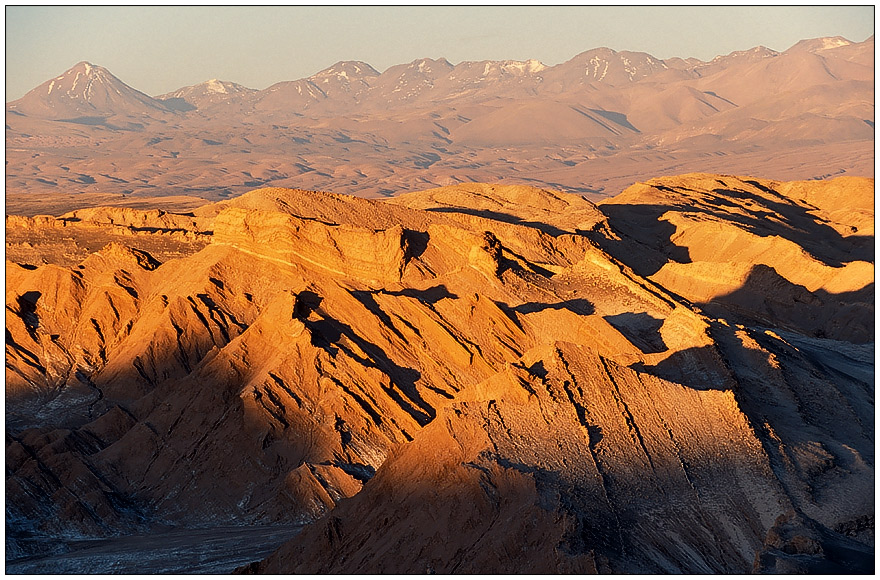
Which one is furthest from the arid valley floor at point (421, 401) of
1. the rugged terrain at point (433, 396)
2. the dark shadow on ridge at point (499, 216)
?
the dark shadow on ridge at point (499, 216)

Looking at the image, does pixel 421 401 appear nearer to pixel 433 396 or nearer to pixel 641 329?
pixel 433 396

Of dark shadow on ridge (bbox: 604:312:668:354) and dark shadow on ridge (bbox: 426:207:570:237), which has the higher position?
dark shadow on ridge (bbox: 604:312:668:354)

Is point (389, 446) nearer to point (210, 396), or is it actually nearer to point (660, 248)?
point (210, 396)

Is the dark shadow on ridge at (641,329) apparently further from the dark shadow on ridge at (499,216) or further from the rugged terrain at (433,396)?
the dark shadow on ridge at (499,216)

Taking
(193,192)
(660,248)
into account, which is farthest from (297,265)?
(193,192)

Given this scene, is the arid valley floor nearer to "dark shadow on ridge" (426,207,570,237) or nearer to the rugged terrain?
the rugged terrain

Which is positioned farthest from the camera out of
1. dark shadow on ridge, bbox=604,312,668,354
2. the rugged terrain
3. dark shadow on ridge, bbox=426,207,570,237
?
dark shadow on ridge, bbox=426,207,570,237

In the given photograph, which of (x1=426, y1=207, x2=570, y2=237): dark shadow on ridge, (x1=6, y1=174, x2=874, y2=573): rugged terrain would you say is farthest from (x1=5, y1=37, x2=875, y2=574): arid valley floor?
(x1=426, y1=207, x2=570, y2=237): dark shadow on ridge

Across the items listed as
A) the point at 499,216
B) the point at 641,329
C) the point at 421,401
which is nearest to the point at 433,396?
the point at 421,401

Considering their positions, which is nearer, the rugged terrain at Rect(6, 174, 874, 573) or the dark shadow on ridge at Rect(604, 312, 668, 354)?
the rugged terrain at Rect(6, 174, 874, 573)
